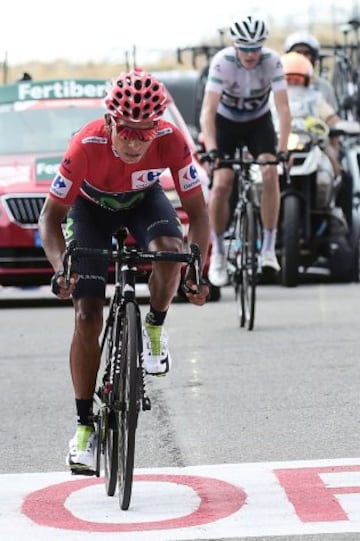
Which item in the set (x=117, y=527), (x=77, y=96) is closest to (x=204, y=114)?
(x=77, y=96)

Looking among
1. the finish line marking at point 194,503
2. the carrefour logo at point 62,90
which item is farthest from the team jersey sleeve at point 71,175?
the carrefour logo at point 62,90

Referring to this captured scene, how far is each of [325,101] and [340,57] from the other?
17.0 feet

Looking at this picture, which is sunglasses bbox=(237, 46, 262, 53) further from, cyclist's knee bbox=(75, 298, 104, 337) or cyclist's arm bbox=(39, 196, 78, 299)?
cyclist's knee bbox=(75, 298, 104, 337)

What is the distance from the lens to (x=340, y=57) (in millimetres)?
20812

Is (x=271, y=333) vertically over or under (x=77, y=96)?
under

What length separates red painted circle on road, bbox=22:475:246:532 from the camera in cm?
552

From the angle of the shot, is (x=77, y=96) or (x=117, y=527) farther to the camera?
(x=77, y=96)

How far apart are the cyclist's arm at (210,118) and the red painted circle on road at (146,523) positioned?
567 centimetres

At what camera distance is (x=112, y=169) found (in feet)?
20.6

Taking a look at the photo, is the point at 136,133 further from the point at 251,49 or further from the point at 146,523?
the point at 251,49

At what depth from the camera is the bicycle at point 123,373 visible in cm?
569

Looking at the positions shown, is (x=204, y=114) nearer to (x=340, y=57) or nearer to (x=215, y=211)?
(x=215, y=211)

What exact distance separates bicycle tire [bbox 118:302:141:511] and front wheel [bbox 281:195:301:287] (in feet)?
29.2

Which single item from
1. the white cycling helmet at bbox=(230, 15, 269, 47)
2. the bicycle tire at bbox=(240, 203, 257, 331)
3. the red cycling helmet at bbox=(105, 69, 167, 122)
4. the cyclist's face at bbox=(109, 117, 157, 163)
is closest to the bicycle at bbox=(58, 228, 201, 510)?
the cyclist's face at bbox=(109, 117, 157, 163)
